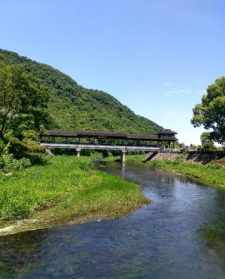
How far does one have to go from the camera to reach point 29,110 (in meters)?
58.6

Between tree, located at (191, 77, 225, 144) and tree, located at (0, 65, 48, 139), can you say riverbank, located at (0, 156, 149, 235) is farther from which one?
tree, located at (191, 77, 225, 144)

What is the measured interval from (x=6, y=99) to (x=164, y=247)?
39.6 meters

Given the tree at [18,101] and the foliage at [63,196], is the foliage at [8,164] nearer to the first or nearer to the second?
the foliage at [63,196]

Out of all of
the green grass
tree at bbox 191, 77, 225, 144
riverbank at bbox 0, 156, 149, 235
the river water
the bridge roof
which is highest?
tree at bbox 191, 77, 225, 144

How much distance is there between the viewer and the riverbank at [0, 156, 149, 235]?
2607cm

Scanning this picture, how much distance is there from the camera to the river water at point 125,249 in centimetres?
1795

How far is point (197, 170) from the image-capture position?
67.9 meters

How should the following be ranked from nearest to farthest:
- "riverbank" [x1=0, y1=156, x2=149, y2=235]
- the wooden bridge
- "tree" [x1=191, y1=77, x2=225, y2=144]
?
1. "riverbank" [x1=0, y1=156, x2=149, y2=235]
2. "tree" [x1=191, y1=77, x2=225, y2=144]
3. the wooden bridge

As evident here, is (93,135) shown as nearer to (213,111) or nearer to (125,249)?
(213,111)

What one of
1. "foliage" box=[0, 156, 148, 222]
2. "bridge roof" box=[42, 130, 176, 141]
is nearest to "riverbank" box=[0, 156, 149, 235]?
"foliage" box=[0, 156, 148, 222]

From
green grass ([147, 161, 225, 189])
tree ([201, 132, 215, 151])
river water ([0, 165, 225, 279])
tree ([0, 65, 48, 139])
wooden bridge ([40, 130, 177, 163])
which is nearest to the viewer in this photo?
river water ([0, 165, 225, 279])

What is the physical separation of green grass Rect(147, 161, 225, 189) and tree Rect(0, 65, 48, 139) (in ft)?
91.4

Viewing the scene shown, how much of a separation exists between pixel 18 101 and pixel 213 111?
132 feet

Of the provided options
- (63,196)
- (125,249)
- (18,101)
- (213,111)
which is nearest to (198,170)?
(213,111)
